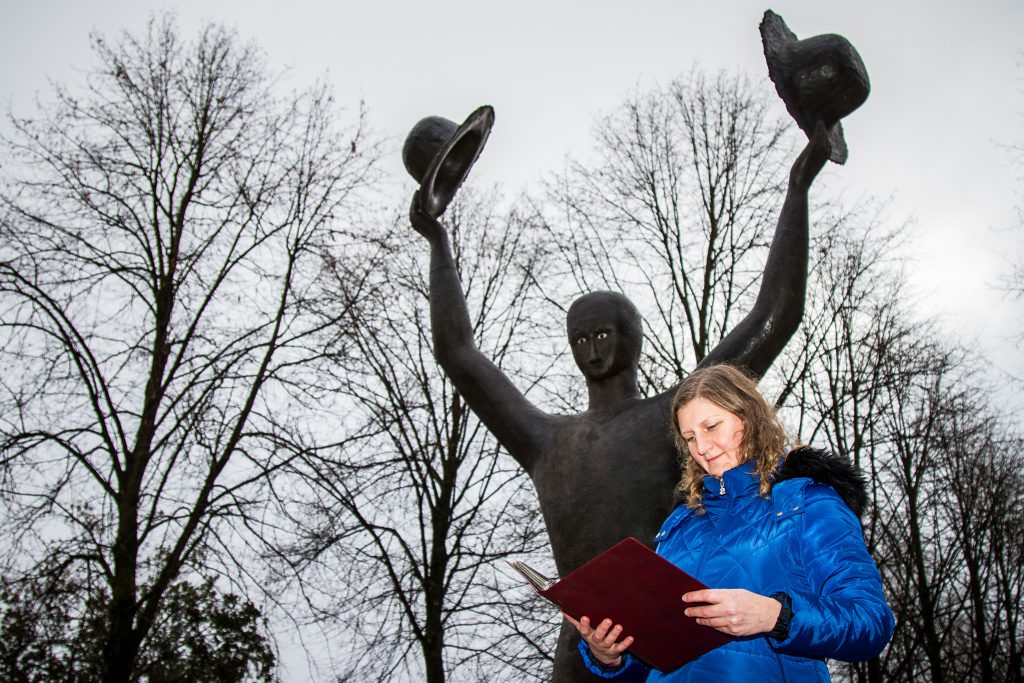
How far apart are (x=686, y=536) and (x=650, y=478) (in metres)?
1.15

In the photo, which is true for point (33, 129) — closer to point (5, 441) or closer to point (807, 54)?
point (5, 441)

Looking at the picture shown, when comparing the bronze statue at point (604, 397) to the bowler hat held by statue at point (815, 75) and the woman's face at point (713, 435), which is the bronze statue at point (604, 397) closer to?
the bowler hat held by statue at point (815, 75)

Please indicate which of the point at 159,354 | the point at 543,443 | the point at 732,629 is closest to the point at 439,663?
the point at 159,354

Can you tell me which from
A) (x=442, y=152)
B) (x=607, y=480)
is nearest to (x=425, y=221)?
(x=442, y=152)

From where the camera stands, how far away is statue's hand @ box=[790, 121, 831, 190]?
4055mm

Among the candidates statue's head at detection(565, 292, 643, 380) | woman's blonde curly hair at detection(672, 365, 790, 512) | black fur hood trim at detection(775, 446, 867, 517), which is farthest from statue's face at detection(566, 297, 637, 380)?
black fur hood trim at detection(775, 446, 867, 517)

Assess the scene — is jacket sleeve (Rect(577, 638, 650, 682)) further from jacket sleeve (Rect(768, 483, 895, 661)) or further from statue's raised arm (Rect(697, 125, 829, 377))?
statue's raised arm (Rect(697, 125, 829, 377))

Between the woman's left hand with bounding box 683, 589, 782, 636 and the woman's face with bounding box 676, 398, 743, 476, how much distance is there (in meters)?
0.53

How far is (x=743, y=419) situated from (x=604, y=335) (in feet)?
5.38

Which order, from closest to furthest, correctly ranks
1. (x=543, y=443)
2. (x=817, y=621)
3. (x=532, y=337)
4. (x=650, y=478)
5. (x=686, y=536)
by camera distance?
1. (x=817, y=621)
2. (x=686, y=536)
3. (x=650, y=478)
4. (x=543, y=443)
5. (x=532, y=337)

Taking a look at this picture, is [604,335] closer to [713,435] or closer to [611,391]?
[611,391]

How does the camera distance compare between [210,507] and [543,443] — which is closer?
[543,443]

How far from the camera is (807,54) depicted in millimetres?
4059

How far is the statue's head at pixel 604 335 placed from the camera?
3.97 m
